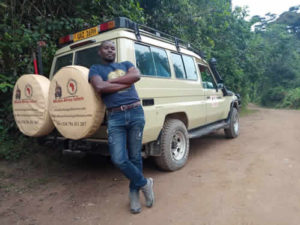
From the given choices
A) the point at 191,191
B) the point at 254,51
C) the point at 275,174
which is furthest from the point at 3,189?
the point at 254,51

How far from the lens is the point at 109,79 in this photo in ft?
7.32

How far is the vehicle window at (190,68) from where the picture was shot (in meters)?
4.08

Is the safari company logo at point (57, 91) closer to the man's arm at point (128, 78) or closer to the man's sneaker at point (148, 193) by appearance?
the man's arm at point (128, 78)

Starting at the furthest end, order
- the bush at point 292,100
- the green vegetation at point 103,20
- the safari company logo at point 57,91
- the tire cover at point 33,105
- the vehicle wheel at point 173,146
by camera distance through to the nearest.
→ the bush at point 292,100
the green vegetation at point 103,20
the vehicle wheel at point 173,146
the tire cover at point 33,105
the safari company logo at point 57,91

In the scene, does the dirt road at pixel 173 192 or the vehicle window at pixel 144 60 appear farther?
the vehicle window at pixel 144 60

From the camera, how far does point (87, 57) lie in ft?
10.3

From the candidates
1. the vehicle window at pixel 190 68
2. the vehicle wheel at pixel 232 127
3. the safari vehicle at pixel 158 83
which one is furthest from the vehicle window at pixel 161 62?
the vehicle wheel at pixel 232 127

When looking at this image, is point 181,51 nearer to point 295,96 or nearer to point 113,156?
point 113,156

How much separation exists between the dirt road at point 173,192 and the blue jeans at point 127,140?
492 mm

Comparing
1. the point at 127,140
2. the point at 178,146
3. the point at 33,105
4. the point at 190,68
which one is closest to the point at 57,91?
the point at 33,105

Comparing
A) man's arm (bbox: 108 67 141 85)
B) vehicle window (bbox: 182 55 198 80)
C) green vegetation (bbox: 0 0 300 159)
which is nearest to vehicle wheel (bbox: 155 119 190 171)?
vehicle window (bbox: 182 55 198 80)

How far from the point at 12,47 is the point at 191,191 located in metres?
3.75

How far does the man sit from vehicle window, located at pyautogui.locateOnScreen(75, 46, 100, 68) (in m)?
0.74

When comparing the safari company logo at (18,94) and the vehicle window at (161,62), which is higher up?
the vehicle window at (161,62)
